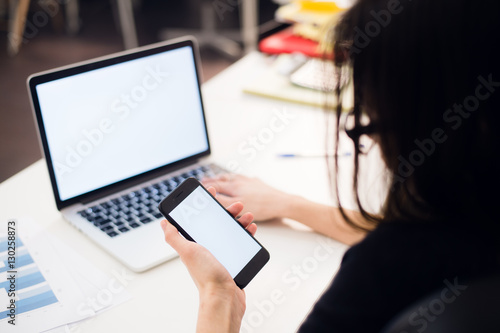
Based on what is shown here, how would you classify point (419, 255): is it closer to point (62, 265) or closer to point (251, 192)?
point (251, 192)

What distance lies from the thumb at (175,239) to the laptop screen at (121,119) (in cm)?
26

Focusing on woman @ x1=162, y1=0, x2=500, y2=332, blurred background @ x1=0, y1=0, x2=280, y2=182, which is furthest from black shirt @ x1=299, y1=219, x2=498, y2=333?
blurred background @ x1=0, y1=0, x2=280, y2=182

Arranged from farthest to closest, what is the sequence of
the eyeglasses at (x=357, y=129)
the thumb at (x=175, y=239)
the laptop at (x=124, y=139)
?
the laptop at (x=124, y=139)
the thumb at (x=175, y=239)
the eyeglasses at (x=357, y=129)

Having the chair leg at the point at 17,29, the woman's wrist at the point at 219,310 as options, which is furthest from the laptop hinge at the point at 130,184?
the chair leg at the point at 17,29

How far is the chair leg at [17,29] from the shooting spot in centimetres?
353

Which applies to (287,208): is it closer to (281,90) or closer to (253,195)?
(253,195)

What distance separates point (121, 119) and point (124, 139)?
4 centimetres

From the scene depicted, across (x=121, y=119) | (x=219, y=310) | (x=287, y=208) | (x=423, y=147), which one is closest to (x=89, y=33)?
(x=121, y=119)

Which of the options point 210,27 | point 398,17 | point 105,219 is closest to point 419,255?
point 398,17

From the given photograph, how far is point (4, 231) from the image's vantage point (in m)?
0.92

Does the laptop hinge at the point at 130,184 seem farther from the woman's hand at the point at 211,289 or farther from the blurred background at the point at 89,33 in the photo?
the blurred background at the point at 89,33

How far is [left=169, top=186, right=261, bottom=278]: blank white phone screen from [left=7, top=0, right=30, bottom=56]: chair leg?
130 inches

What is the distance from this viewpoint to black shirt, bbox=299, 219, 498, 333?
544mm

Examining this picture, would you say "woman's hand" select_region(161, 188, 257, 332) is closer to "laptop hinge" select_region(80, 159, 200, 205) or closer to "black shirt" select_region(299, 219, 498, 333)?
"black shirt" select_region(299, 219, 498, 333)
